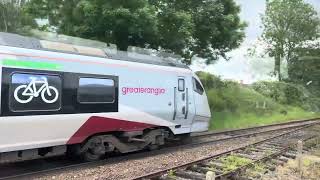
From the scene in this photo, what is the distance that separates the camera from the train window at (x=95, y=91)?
504 inches

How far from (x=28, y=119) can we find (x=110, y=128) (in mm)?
2847

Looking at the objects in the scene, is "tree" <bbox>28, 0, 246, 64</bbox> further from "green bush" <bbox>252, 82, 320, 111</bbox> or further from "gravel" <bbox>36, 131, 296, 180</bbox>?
"green bush" <bbox>252, 82, 320, 111</bbox>

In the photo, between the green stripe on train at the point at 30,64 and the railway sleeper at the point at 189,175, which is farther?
the railway sleeper at the point at 189,175

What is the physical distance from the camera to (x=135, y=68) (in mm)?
14508

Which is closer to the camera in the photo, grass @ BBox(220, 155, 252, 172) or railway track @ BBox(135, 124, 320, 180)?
railway track @ BBox(135, 124, 320, 180)

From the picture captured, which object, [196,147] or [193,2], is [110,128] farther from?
[193,2]

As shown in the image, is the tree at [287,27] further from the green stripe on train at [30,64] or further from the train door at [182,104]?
the green stripe on train at [30,64]

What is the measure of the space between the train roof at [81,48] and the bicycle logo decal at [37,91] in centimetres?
80

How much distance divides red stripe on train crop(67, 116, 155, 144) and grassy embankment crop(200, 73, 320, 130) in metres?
10.9

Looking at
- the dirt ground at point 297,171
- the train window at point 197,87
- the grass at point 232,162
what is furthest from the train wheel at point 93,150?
the train window at point 197,87

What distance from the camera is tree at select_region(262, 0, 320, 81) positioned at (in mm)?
47062

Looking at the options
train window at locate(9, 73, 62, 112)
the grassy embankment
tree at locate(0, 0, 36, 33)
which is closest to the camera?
train window at locate(9, 73, 62, 112)

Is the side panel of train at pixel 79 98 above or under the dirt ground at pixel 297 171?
above

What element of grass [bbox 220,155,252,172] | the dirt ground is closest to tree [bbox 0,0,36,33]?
grass [bbox 220,155,252,172]
